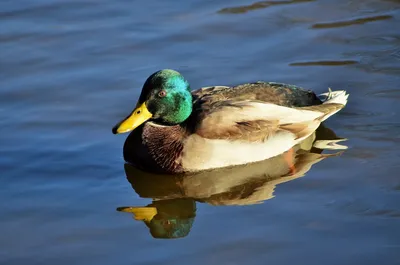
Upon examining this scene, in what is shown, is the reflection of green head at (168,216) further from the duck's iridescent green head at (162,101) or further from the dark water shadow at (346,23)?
the dark water shadow at (346,23)

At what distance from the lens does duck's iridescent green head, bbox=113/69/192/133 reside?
849 centimetres

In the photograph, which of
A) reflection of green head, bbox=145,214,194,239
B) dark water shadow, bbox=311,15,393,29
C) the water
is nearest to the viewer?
the water

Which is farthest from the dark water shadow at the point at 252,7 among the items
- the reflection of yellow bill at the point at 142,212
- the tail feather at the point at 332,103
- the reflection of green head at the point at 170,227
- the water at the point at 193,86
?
the reflection of green head at the point at 170,227

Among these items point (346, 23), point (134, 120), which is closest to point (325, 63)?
point (346, 23)

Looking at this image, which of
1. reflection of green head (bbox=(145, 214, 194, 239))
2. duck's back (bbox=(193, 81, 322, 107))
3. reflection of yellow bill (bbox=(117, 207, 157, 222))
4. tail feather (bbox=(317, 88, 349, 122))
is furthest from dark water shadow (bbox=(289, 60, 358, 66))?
reflection of green head (bbox=(145, 214, 194, 239))

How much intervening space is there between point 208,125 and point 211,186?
56 centimetres

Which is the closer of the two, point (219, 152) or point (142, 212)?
point (142, 212)

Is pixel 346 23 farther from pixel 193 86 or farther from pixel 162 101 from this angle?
pixel 162 101

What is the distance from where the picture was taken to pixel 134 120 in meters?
8.51

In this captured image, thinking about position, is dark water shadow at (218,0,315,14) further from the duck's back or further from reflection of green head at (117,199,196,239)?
reflection of green head at (117,199,196,239)

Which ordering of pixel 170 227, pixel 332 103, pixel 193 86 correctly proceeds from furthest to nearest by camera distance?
pixel 193 86, pixel 332 103, pixel 170 227

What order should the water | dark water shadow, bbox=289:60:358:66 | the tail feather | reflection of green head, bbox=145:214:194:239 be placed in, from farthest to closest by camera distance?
dark water shadow, bbox=289:60:358:66, the tail feather, reflection of green head, bbox=145:214:194:239, the water

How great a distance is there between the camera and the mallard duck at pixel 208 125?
8547mm

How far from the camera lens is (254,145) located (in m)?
8.73
